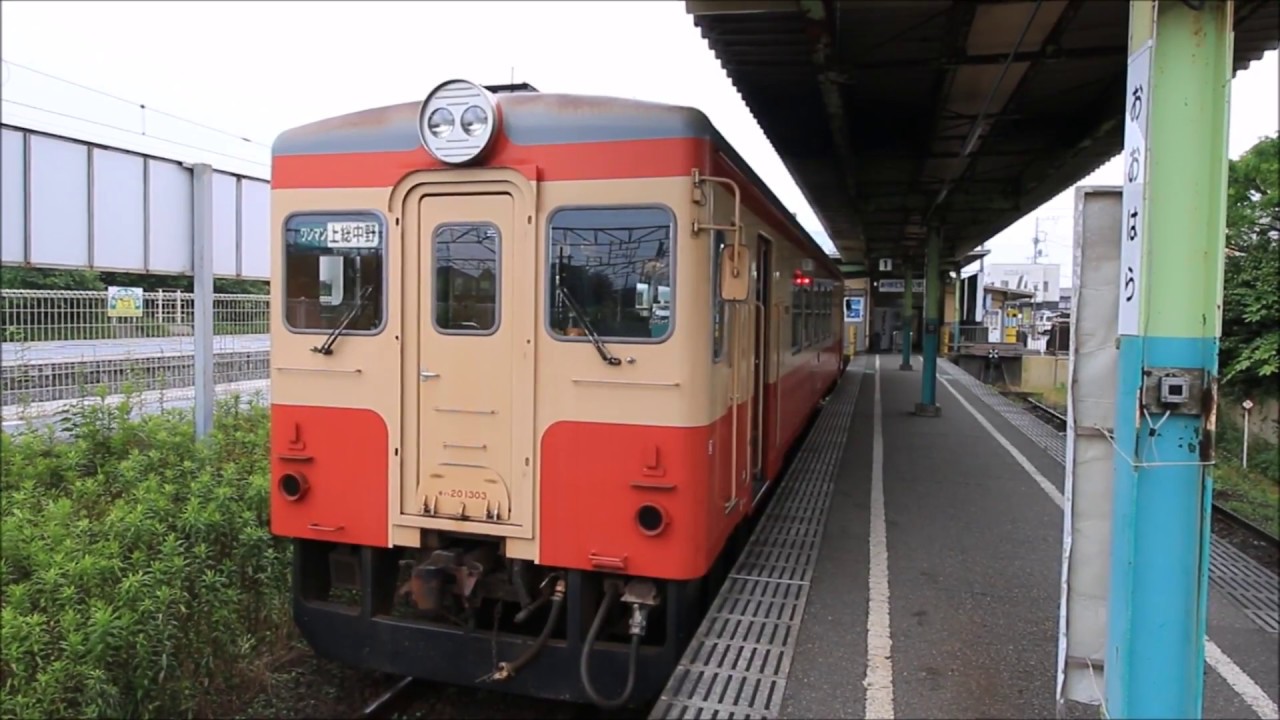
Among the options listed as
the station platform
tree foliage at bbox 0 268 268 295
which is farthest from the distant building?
the station platform

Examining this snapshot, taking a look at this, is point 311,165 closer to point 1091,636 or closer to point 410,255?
point 410,255

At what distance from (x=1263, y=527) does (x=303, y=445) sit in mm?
7865

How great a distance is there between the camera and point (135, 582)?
4.74 meters

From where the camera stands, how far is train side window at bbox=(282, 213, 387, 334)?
14.0 ft

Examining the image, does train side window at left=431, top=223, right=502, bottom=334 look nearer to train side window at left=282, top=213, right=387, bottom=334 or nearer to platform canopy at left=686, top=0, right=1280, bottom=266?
train side window at left=282, top=213, right=387, bottom=334

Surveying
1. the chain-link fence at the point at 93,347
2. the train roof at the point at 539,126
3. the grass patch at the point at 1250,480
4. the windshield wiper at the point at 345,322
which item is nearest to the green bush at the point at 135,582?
the chain-link fence at the point at 93,347

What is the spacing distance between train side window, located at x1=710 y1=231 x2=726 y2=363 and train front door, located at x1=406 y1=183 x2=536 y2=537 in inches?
34.5

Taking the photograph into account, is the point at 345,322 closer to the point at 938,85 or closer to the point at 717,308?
the point at 717,308

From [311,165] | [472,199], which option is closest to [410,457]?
[472,199]

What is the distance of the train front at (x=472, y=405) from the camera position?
13.1 feet

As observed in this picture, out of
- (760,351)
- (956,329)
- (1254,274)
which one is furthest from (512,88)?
(956,329)

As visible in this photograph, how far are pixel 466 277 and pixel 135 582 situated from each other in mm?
2639

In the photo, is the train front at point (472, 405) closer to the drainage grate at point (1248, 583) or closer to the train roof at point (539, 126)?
the train roof at point (539, 126)

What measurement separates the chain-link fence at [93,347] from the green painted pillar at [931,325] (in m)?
10.3
